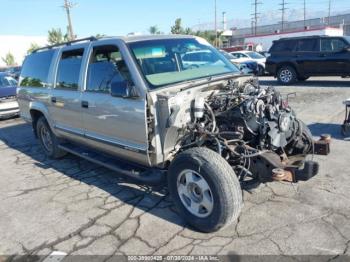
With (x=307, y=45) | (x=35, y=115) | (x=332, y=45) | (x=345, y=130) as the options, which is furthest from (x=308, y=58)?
(x=35, y=115)

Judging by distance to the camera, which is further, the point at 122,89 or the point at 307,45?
the point at 307,45

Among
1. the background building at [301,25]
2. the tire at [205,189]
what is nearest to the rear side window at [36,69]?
the tire at [205,189]

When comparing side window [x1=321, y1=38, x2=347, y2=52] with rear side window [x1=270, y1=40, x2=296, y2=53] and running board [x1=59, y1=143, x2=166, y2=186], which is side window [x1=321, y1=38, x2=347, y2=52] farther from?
running board [x1=59, y1=143, x2=166, y2=186]

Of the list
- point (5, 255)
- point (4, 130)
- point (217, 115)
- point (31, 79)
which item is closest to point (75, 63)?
point (31, 79)

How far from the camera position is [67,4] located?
4219 centimetres

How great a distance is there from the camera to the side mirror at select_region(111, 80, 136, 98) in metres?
4.07

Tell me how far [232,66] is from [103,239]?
2942 millimetres

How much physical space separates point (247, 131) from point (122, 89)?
1504 mm

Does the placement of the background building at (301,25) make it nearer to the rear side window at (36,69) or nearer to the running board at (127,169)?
the rear side window at (36,69)

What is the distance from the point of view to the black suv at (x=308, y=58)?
1331 cm

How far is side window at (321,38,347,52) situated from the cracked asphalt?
866cm

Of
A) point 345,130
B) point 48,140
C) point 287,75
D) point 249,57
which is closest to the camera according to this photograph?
point 345,130

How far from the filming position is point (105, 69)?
4719 mm

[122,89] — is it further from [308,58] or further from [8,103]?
[308,58]
